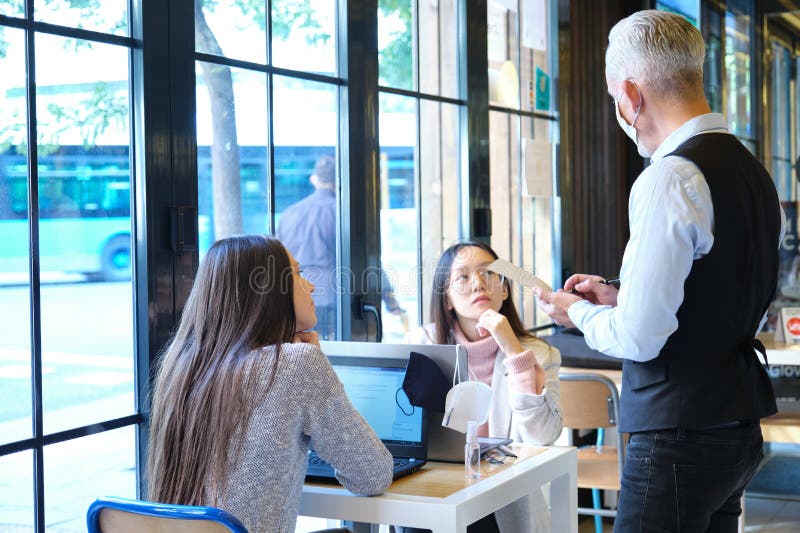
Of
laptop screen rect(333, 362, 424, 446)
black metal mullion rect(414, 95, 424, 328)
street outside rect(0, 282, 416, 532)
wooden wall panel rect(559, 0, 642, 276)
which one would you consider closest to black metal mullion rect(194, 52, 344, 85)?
black metal mullion rect(414, 95, 424, 328)

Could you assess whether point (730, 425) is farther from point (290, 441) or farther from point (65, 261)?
point (65, 261)

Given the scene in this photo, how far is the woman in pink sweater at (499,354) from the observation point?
265 centimetres

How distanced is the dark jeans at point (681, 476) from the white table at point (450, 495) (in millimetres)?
334

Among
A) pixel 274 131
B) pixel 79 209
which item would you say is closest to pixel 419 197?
pixel 274 131

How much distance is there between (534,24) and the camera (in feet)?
15.1

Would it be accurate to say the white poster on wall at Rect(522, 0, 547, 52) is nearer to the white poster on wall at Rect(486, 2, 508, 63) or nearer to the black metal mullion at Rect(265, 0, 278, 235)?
the white poster on wall at Rect(486, 2, 508, 63)

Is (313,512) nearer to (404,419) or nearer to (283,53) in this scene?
(404,419)

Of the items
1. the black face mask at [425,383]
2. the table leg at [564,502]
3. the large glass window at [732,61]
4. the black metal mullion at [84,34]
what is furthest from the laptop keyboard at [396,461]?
the large glass window at [732,61]

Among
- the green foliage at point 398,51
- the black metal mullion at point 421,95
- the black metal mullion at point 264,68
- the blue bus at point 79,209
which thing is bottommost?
the blue bus at point 79,209

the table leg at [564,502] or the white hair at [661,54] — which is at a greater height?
the white hair at [661,54]

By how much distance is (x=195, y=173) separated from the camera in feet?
8.67

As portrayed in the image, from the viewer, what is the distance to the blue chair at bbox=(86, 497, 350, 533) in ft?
5.49

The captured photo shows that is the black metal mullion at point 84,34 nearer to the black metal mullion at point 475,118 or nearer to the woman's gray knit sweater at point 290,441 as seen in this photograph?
the woman's gray knit sweater at point 290,441

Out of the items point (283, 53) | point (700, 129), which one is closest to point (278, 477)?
point (700, 129)
